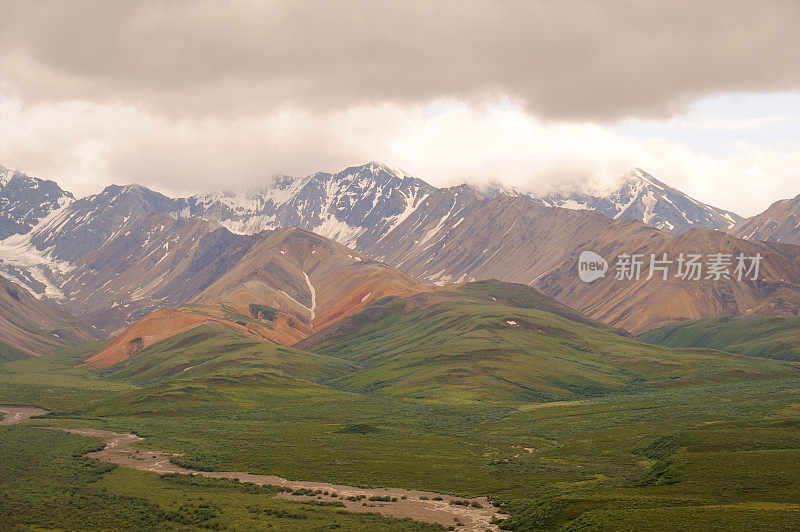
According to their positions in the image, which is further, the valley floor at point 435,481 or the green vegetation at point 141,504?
the green vegetation at point 141,504

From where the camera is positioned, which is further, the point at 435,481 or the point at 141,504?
the point at 435,481

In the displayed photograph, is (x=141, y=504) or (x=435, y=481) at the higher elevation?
(x=141, y=504)

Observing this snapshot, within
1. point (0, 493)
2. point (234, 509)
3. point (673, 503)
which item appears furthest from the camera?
point (0, 493)

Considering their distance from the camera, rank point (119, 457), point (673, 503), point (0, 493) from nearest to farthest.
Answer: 1. point (673, 503)
2. point (0, 493)
3. point (119, 457)

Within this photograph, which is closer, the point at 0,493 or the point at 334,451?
the point at 0,493

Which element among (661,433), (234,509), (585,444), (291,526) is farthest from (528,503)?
(661,433)

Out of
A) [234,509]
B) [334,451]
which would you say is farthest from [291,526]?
[334,451]

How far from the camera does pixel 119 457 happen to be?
175 metres

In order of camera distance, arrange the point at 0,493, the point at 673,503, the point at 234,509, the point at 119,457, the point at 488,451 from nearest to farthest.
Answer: the point at 673,503
the point at 234,509
the point at 0,493
the point at 119,457
the point at 488,451

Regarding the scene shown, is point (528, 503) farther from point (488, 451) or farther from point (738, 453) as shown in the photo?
point (488, 451)

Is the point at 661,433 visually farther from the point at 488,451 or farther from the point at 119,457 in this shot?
the point at 119,457

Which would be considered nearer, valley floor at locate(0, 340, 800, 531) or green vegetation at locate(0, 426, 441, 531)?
valley floor at locate(0, 340, 800, 531)

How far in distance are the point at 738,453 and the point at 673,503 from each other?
128 feet

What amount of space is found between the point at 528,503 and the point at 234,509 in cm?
4655
